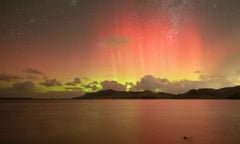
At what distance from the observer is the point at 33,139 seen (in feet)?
67.8

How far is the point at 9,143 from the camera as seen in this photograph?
18.8 meters

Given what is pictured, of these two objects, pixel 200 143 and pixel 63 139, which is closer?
pixel 200 143

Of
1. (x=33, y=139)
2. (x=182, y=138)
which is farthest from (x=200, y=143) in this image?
(x=33, y=139)

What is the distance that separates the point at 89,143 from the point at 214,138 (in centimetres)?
1255

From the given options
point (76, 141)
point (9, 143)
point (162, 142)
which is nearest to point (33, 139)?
point (9, 143)

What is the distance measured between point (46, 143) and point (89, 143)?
3791 millimetres

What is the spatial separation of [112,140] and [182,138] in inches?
273

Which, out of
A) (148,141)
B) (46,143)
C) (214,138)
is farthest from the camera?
(214,138)

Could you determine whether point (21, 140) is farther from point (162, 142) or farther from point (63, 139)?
point (162, 142)

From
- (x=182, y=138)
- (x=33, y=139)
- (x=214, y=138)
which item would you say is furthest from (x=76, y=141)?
(x=214, y=138)

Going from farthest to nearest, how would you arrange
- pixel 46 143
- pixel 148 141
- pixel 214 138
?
1. pixel 214 138
2. pixel 148 141
3. pixel 46 143

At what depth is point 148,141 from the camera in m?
20.0

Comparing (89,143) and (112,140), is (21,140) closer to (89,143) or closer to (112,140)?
(89,143)

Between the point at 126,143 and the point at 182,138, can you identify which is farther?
the point at 182,138
